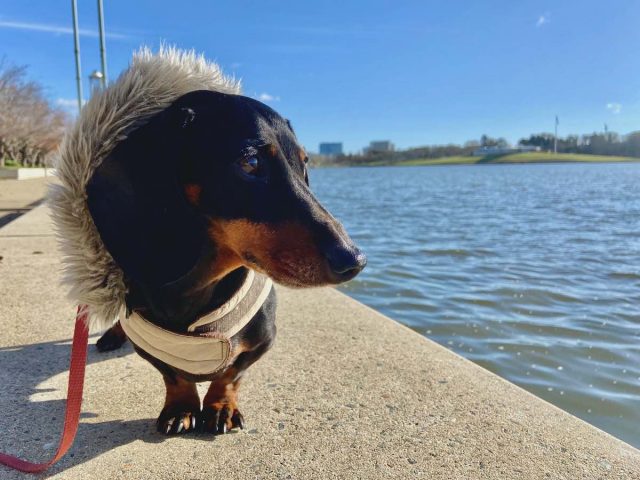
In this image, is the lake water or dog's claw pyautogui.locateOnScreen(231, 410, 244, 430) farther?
the lake water

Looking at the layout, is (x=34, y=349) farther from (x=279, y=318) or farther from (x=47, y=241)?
(x=47, y=241)

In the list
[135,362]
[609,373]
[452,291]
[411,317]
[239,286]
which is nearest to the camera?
[239,286]

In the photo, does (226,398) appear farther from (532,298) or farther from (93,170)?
(532,298)

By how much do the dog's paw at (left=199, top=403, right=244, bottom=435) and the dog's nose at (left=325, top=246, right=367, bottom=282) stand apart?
100cm

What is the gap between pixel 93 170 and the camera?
6.11 feet

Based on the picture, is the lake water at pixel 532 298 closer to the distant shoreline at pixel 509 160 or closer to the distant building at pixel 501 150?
the distant shoreline at pixel 509 160

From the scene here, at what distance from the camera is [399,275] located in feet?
22.9

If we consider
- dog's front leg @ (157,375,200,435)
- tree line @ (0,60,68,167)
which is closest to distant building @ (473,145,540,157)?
tree line @ (0,60,68,167)

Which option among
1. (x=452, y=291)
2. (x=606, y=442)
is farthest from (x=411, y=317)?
(x=606, y=442)

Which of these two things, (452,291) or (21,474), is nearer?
(21,474)

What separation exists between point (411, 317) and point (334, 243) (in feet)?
12.1

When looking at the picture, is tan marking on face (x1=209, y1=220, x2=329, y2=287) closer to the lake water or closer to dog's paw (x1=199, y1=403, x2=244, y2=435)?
dog's paw (x1=199, y1=403, x2=244, y2=435)

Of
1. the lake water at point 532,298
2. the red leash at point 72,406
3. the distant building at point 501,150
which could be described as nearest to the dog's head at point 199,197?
the red leash at point 72,406

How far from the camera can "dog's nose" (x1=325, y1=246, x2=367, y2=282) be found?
1.56 meters
